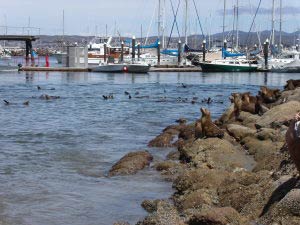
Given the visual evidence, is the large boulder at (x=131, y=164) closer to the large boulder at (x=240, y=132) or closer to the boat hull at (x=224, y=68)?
the large boulder at (x=240, y=132)

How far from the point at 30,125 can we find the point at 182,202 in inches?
612

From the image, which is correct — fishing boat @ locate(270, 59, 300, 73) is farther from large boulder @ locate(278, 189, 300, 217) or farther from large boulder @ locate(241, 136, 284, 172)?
large boulder @ locate(278, 189, 300, 217)

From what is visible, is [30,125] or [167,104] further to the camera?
[167,104]

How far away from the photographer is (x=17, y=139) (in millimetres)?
21078

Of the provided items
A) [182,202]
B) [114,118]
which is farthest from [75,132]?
[182,202]

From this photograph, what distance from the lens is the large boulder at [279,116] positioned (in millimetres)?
17609

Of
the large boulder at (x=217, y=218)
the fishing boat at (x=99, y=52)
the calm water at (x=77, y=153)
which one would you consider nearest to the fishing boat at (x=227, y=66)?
the fishing boat at (x=99, y=52)

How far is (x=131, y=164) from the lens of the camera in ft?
49.2

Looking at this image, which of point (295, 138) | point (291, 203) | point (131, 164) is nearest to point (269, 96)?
point (131, 164)

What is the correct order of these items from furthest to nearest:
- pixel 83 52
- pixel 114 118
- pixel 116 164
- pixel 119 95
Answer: pixel 83 52 → pixel 119 95 → pixel 114 118 → pixel 116 164

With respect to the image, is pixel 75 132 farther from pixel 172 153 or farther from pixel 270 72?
pixel 270 72

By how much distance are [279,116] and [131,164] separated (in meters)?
5.45

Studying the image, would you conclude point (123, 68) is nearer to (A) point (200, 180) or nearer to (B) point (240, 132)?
(B) point (240, 132)

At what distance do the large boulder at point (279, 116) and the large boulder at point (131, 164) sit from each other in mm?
3942
